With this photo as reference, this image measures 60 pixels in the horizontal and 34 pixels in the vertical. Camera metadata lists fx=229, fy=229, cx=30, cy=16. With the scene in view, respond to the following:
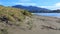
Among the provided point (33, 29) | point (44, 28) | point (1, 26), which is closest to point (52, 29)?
point (44, 28)

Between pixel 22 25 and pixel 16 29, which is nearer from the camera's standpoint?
pixel 16 29

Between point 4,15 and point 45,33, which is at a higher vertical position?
point 4,15

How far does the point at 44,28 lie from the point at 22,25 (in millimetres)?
1009

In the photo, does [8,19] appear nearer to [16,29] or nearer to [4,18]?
[4,18]

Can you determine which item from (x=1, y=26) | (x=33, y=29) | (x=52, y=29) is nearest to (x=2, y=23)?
(x=1, y=26)

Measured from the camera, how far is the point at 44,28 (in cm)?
997

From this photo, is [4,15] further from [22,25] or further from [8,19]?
[22,25]

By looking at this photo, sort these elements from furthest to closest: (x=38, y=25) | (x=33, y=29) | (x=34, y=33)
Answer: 1. (x=38, y=25)
2. (x=33, y=29)
3. (x=34, y=33)

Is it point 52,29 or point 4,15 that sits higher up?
point 4,15

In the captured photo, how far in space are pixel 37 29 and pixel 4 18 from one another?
57.9 inches

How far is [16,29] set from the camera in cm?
897

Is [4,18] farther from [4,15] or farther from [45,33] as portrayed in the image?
[45,33]

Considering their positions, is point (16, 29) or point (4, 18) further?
point (4, 18)

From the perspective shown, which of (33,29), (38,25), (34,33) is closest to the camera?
(34,33)
